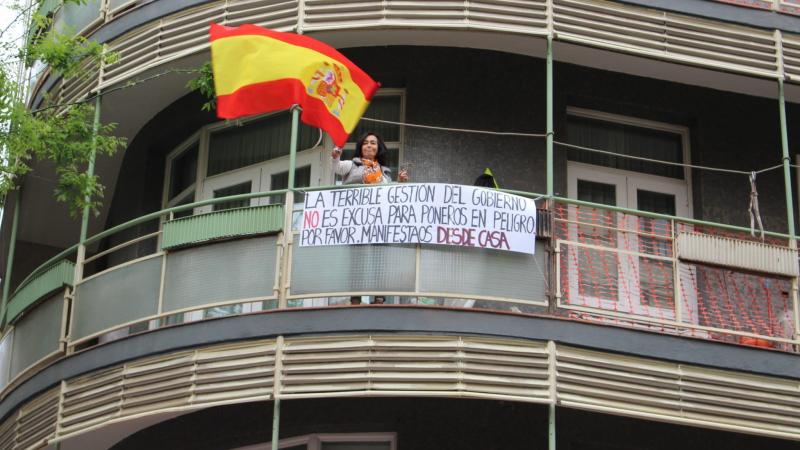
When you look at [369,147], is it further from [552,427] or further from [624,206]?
[552,427]

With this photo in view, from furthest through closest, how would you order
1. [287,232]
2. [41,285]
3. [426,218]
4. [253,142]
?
[253,142], [41,285], [287,232], [426,218]

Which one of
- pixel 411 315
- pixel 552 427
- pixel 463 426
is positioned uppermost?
pixel 411 315

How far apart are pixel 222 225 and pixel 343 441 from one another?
2.55m

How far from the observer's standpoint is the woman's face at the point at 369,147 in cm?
1709

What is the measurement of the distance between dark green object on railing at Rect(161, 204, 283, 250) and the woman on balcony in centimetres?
88

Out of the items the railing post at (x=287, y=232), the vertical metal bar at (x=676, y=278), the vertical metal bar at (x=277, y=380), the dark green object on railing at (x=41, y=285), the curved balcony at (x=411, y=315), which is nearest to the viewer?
the vertical metal bar at (x=277, y=380)

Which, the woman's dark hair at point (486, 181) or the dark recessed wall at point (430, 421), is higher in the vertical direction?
the woman's dark hair at point (486, 181)

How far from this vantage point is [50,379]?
17422 mm

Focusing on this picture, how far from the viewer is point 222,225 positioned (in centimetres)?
1681

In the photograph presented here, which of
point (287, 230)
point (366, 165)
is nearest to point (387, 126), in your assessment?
point (366, 165)

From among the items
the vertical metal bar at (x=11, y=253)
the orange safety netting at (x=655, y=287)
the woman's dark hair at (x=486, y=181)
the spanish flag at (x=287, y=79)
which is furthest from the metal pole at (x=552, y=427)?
the vertical metal bar at (x=11, y=253)

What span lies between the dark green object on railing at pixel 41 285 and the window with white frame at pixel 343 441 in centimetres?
308

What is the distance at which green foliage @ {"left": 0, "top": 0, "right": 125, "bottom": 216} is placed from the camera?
16812 mm

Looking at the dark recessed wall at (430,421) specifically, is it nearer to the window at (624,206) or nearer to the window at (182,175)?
the window at (624,206)
